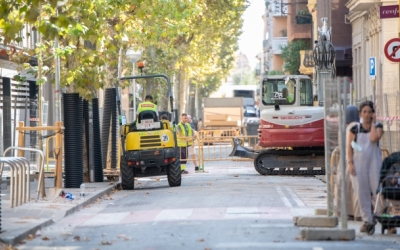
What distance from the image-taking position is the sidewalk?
14422 mm

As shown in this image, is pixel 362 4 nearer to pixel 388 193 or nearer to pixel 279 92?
pixel 279 92

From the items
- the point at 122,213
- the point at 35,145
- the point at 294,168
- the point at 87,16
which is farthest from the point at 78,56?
the point at 294,168

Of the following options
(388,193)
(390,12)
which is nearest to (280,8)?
(390,12)

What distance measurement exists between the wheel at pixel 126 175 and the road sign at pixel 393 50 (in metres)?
6.49

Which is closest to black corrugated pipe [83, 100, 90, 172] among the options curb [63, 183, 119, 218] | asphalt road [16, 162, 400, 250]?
curb [63, 183, 119, 218]

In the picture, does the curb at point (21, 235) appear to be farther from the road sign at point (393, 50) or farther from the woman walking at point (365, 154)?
the road sign at point (393, 50)

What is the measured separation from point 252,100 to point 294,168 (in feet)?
239

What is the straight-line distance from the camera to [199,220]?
52.5 ft

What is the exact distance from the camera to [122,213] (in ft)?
60.1

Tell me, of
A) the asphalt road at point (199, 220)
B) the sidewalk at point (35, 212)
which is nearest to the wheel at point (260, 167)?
the asphalt road at point (199, 220)

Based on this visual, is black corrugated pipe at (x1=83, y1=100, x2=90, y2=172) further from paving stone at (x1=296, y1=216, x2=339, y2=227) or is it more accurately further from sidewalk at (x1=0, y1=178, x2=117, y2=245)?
paving stone at (x1=296, y1=216, x2=339, y2=227)

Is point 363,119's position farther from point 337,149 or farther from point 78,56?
point 78,56

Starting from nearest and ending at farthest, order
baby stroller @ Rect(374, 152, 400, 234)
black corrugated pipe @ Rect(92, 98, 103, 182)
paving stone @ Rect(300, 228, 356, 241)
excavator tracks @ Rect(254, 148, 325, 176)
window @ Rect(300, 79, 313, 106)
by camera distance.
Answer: paving stone @ Rect(300, 228, 356, 241) → baby stroller @ Rect(374, 152, 400, 234) → black corrugated pipe @ Rect(92, 98, 103, 182) → excavator tracks @ Rect(254, 148, 325, 176) → window @ Rect(300, 79, 313, 106)

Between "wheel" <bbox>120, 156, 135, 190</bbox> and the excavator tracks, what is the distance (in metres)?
6.48
